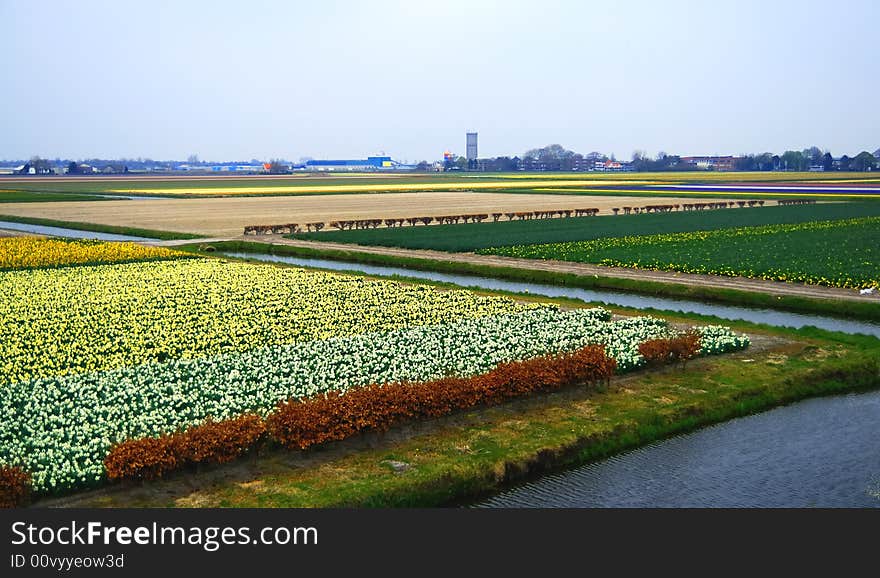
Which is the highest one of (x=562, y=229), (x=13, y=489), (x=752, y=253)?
(x=562, y=229)

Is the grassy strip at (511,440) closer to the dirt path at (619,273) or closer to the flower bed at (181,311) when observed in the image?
the flower bed at (181,311)

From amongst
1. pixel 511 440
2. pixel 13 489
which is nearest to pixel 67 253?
pixel 13 489

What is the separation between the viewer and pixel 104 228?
199ft

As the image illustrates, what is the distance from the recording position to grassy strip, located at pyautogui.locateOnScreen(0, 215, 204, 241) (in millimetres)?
56031

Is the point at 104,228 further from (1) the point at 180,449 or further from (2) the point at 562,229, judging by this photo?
(1) the point at 180,449

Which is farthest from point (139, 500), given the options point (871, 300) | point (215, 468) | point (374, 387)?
point (871, 300)

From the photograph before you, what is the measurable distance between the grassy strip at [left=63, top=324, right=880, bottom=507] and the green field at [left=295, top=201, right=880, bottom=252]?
2751 cm

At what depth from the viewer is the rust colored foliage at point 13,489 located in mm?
12820

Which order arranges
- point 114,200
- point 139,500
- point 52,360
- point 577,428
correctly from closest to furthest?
point 139,500
point 577,428
point 52,360
point 114,200

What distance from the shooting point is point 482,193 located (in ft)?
395

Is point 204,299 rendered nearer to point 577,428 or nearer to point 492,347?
point 492,347

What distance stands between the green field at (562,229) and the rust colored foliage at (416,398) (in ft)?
92.4

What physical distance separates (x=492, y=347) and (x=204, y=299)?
12.4 m

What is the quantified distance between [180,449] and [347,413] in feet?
10.2
